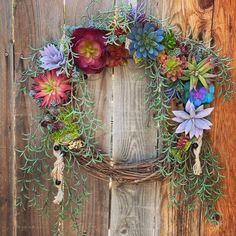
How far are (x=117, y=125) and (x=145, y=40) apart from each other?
0.29 meters

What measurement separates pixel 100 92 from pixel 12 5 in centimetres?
37

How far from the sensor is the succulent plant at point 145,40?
1.24 metres

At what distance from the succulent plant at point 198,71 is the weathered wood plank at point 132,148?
0.51 ft

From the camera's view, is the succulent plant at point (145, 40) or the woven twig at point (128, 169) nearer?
the succulent plant at point (145, 40)

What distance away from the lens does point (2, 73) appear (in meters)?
1.40

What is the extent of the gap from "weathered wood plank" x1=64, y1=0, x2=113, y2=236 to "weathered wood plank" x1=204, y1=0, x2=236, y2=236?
0.32m

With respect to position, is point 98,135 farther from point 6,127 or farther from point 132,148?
point 6,127

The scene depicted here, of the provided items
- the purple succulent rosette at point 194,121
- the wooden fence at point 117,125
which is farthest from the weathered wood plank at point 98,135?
the purple succulent rosette at point 194,121

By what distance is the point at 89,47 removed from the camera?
128 centimetres

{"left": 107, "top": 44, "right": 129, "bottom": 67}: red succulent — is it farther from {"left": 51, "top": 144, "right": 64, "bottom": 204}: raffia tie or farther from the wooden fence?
{"left": 51, "top": 144, "right": 64, "bottom": 204}: raffia tie

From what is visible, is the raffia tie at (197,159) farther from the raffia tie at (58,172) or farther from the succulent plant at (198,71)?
the raffia tie at (58,172)

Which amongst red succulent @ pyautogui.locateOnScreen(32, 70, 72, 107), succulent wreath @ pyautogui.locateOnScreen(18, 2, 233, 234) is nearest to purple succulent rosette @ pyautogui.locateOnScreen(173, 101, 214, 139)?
succulent wreath @ pyautogui.locateOnScreen(18, 2, 233, 234)

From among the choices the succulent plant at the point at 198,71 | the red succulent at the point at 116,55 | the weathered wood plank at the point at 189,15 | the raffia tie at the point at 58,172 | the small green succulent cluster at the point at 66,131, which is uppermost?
the weathered wood plank at the point at 189,15

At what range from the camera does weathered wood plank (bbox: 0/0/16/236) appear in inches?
54.3
